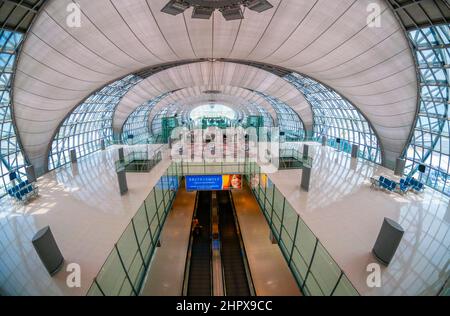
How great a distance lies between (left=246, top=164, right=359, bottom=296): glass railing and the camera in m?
4.98

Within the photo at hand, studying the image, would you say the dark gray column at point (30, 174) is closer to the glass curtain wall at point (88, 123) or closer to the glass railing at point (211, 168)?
the glass railing at point (211, 168)

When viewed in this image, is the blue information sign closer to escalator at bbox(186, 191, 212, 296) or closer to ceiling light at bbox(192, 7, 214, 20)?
escalator at bbox(186, 191, 212, 296)

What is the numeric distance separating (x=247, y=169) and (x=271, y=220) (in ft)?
20.1

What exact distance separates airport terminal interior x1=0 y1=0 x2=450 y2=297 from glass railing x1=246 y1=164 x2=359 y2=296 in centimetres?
6

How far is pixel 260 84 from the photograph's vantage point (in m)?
35.1

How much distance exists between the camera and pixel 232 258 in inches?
584

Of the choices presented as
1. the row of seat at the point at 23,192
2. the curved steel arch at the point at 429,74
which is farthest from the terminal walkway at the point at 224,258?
the curved steel arch at the point at 429,74

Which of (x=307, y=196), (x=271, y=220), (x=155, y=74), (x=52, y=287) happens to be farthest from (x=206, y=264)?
(x=155, y=74)

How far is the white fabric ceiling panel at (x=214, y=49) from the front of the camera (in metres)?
11.9

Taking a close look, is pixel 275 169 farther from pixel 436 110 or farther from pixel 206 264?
pixel 436 110

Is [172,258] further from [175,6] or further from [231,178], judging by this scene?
[175,6]

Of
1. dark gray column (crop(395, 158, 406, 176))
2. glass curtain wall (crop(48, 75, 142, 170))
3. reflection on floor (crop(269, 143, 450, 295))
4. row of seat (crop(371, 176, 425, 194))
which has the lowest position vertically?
reflection on floor (crop(269, 143, 450, 295))

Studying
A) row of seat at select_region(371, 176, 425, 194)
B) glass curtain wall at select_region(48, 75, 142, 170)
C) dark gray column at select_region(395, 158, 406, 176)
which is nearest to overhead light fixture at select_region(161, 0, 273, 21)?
row of seat at select_region(371, 176, 425, 194)

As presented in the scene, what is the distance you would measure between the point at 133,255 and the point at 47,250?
259 centimetres
